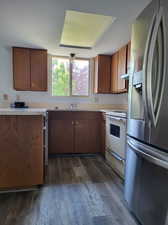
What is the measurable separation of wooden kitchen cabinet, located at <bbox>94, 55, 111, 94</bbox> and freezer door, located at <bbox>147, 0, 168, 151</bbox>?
2.35m

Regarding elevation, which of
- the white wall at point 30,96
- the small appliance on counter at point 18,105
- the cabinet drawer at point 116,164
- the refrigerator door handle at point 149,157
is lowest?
the cabinet drawer at point 116,164

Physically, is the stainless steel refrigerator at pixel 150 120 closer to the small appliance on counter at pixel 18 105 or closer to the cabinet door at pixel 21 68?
the cabinet door at pixel 21 68

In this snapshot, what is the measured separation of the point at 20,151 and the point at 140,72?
157 centimetres

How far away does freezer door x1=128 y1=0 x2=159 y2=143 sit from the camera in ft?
4.01

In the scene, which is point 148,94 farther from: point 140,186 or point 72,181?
point 72,181

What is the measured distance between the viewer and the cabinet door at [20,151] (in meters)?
1.80

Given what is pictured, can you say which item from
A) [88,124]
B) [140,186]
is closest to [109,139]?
[88,124]

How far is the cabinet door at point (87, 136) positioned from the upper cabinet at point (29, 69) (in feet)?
3.89

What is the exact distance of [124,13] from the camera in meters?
1.83

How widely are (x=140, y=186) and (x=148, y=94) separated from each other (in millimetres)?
796

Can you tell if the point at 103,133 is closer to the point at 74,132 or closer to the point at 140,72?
the point at 74,132

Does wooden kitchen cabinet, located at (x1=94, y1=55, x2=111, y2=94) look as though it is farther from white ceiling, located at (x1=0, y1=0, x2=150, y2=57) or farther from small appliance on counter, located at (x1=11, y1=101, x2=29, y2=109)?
small appliance on counter, located at (x1=11, y1=101, x2=29, y2=109)

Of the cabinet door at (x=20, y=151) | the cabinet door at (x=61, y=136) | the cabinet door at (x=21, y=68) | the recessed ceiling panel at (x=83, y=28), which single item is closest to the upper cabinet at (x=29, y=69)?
the cabinet door at (x=21, y=68)

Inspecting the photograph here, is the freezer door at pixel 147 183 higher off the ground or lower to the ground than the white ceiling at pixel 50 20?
lower
